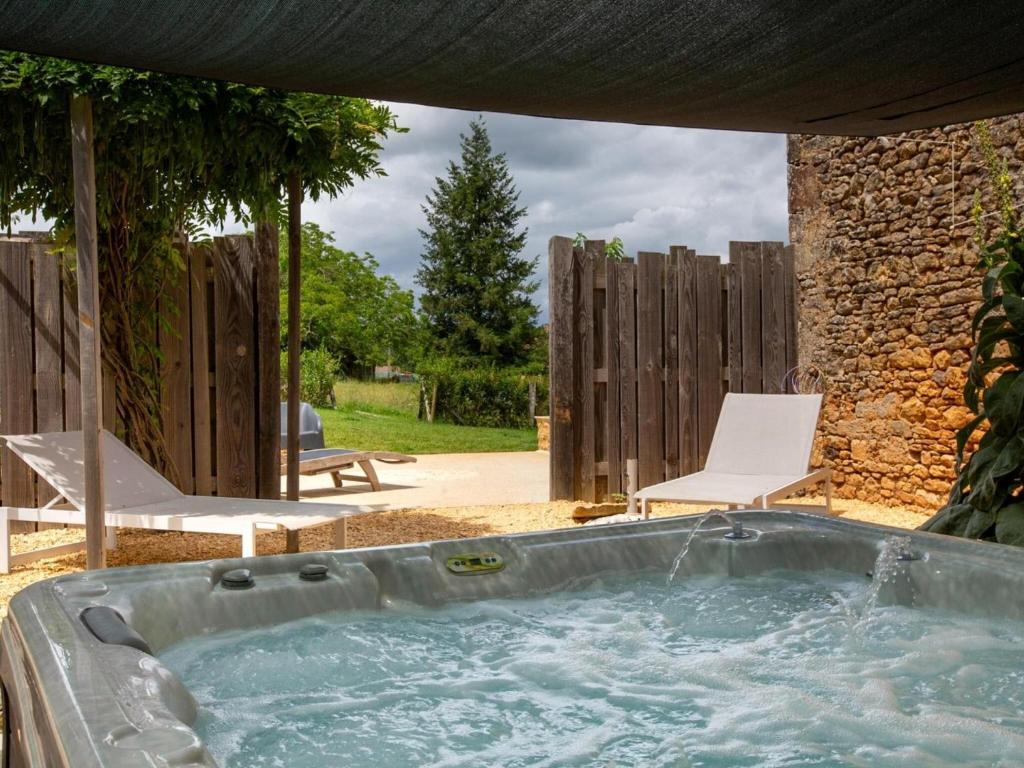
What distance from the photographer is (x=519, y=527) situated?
5664 millimetres

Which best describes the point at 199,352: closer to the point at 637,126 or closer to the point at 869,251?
the point at 637,126

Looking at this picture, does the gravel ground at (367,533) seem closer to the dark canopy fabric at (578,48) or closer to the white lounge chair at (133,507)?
the white lounge chair at (133,507)

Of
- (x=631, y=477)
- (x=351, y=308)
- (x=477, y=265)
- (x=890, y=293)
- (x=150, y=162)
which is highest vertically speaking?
(x=477, y=265)

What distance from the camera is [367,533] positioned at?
5523 mm

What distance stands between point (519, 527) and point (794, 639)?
2968 mm

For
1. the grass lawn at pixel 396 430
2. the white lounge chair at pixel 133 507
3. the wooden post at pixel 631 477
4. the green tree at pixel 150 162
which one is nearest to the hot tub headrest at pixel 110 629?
the white lounge chair at pixel 133 507

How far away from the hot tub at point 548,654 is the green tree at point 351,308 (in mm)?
18789

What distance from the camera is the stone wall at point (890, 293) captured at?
5898 mm

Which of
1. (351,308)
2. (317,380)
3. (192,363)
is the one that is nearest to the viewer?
(192,363)

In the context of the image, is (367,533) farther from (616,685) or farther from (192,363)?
(616,685)

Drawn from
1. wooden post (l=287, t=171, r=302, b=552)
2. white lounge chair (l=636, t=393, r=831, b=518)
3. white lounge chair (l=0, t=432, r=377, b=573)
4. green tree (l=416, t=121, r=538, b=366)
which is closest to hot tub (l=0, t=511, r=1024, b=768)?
white lounge chair (l=0, t=432, r=377, b=573)

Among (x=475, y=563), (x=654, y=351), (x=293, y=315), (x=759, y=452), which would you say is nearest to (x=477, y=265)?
(x=654, y=351)

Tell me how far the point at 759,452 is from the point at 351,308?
18.4 m

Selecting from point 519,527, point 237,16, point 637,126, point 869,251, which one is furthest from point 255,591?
point 869,251
